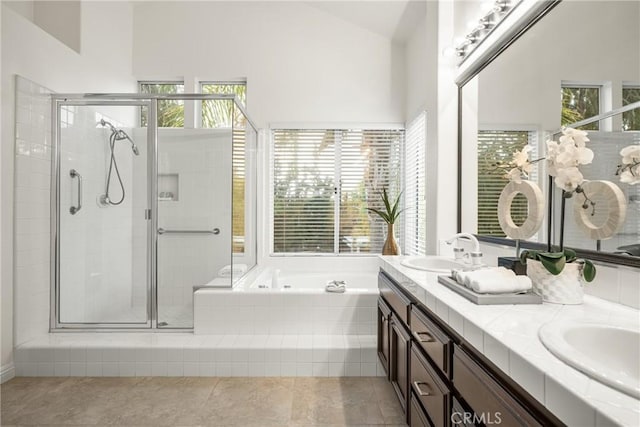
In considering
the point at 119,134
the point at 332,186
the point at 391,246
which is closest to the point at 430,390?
the point at 391,246

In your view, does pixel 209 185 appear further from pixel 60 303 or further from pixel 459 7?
pixel 459 7

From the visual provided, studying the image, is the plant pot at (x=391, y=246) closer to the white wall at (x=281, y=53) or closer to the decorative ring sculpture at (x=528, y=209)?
the white wall at (x=281, y=53)

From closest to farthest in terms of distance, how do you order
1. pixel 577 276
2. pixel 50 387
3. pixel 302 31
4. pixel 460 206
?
pixel 577 276 → pixel 50 387 → pixel 460 206 → pixel 302 31

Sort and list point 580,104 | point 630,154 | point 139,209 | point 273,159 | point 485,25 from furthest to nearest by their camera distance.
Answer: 1. point 273,159
2. point 139,209
3. point 485,25
4. point 580,104
5. point 630,154

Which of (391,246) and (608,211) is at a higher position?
(608,211)

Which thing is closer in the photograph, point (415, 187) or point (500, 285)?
point (500, 285)

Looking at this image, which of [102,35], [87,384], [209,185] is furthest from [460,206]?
[102,35]

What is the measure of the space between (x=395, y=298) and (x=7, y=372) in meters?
2.56

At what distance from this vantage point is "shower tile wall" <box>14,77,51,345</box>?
230cm

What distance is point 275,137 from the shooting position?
379cm

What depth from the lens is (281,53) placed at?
12.2 ft

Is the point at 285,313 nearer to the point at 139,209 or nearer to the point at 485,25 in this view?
the point at 139,209

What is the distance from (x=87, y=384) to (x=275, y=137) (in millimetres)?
2738

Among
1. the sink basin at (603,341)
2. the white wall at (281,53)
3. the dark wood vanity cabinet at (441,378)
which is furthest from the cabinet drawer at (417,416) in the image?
the white wall at (281,53)
